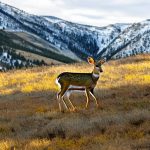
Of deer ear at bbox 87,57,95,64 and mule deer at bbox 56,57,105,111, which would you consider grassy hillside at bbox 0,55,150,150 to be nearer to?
mule deer at bbox 56,57,105,111

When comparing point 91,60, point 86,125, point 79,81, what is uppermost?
point 91,60

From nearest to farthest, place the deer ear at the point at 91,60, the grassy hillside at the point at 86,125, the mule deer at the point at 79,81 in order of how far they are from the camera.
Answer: the grassy hillside at the point at 86,125
the mule deer at the point at 79,81
the deer ear at the point at 91,60

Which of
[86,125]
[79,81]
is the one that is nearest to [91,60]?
[79,81]

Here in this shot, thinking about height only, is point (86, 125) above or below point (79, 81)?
below

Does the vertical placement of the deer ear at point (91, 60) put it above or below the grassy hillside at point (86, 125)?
above

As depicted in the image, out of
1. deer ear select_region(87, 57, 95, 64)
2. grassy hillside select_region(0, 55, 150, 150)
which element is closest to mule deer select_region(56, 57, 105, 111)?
deer ear select_region(87, 57, 95, 64)

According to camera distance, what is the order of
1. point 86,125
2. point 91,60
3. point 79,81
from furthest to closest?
point 91,60 → point 79,81 → point 86,125

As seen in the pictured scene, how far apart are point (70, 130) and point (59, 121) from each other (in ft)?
4.73

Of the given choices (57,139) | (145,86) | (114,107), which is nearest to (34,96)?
(145,86)

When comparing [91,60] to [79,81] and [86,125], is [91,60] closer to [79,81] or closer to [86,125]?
[79,81]

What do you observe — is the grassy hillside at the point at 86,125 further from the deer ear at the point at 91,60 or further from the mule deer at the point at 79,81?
the deer ear at the point at 91,60

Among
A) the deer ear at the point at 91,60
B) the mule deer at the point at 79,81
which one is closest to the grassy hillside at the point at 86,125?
the mule deer at the point at 79,81

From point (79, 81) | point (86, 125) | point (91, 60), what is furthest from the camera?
point (91, 60)

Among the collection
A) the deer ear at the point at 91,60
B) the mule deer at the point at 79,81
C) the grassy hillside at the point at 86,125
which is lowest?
the grassy hillside at the point at 86,125
